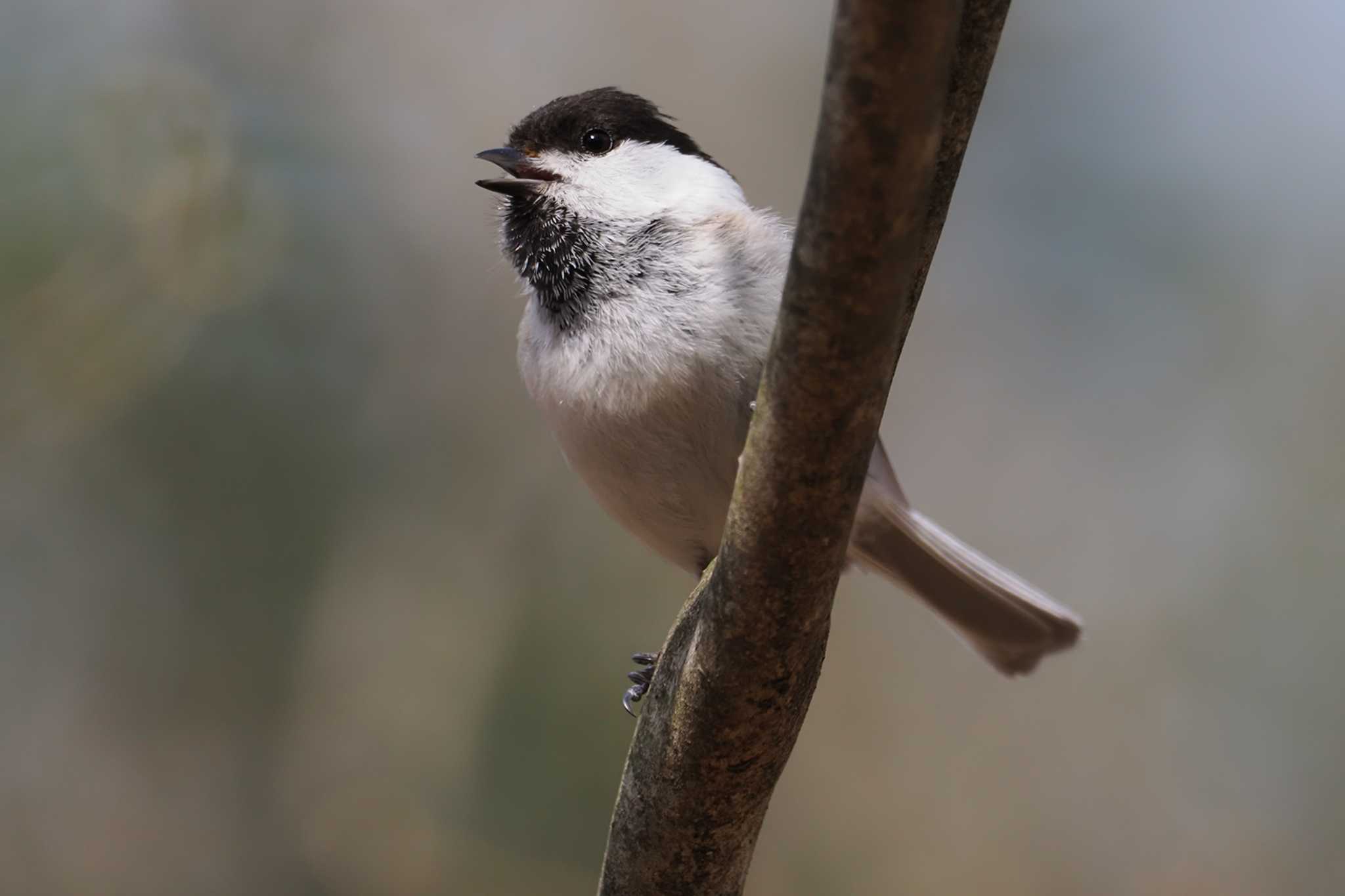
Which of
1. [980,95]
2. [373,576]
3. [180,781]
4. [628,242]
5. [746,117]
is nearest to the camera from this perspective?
[980,95]

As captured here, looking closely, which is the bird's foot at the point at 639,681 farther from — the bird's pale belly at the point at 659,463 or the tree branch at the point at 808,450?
the tree branch at the point at 808,450

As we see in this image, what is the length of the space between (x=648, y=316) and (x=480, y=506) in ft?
4.01

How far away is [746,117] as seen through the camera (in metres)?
2.45

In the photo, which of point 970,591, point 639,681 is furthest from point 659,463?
point 970,591

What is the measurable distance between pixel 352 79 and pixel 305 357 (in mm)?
666

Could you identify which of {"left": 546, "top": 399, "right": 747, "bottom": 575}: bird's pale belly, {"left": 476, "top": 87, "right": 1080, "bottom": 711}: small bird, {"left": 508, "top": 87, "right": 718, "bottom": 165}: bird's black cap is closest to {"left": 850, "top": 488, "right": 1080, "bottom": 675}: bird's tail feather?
{"left": 476, "top": 87, "right": 1080, "bottom": 711}: small bird

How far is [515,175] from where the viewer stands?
1.54m

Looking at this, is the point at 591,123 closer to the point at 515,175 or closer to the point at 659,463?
the point at 515,175

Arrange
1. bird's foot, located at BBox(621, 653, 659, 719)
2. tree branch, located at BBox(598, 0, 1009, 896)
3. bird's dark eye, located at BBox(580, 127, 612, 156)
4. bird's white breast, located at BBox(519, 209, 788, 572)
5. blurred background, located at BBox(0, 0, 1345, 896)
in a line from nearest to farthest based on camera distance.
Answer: tree branch, located at BBox(598, 0, 1009, 896) → bird's white breast, located at BBox(519, 209, 788, 572) → bird's foot, located at BBox(621, 653, 659, 719) → bird's dark eye, located at BBox(580, 127, 612, 156) → blurred background, located at BBox(0, 0, 1345, 896)

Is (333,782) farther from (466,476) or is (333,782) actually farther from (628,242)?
(628,242)

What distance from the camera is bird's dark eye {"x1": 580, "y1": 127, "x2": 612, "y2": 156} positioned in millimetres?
1592

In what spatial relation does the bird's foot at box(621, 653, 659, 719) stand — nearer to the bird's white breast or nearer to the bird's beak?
the bird's white breast

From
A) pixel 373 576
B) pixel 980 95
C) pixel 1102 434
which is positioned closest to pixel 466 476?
pixel 373 576

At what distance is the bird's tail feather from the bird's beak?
2.30 ft
